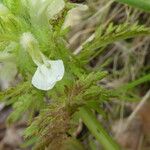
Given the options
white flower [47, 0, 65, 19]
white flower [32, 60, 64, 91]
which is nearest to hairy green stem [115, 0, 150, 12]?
white flower [47, 0, 65, 19]

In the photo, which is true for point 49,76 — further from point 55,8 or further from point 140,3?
point 140,3

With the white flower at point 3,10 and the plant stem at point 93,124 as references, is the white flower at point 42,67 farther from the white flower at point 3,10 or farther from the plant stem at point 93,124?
the plant stem at point 93,124

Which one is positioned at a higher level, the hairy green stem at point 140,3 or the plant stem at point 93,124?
the hairy green stem at point 140,3

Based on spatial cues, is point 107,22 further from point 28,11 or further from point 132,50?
point 28,11

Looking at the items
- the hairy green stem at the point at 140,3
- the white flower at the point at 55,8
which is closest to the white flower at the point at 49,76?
the white flower at the point at 55,8

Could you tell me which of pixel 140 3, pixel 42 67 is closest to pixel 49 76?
pixel 42 67

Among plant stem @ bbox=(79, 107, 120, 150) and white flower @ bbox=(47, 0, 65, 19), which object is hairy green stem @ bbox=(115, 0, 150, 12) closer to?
white flower @ bbox=(47, 0, 65, 19)

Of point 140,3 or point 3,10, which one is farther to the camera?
point 140,3
